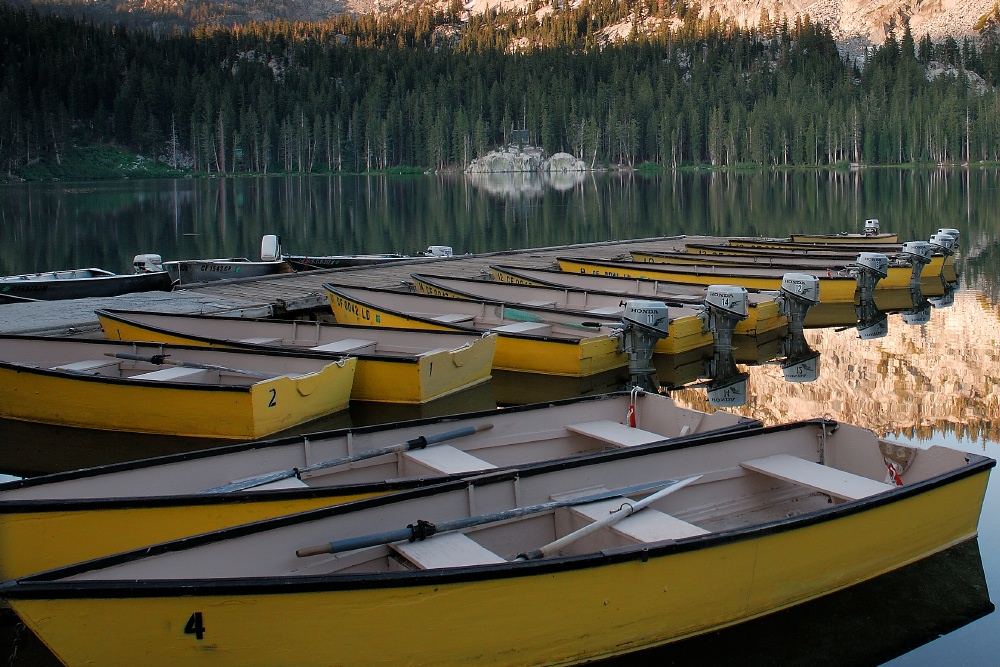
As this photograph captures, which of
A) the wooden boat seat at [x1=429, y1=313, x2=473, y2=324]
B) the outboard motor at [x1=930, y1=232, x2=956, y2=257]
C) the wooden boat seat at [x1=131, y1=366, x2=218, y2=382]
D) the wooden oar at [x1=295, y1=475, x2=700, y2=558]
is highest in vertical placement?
the outboard motor at [x1=930, y1=232, x2=956, y2=257]

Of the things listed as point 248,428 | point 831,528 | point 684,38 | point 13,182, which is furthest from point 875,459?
point 684,38

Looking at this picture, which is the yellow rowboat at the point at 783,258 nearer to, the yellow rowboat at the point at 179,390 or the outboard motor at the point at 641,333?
the outboard motor at the point at 641,333

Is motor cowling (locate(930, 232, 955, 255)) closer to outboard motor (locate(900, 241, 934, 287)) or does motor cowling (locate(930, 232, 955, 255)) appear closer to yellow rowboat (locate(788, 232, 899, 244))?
outboard motor (locate(900, 241, 934, 287))

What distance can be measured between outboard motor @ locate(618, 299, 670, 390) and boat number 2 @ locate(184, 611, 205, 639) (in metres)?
10.3

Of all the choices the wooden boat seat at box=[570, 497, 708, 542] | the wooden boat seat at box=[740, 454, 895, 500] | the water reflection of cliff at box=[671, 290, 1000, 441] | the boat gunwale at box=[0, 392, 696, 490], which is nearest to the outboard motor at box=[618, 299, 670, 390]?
the water reflection of cliff at box=[671, 290, 1000, 441]

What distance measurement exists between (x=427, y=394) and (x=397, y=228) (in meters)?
36.0

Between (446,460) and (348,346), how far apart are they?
21.9 feet

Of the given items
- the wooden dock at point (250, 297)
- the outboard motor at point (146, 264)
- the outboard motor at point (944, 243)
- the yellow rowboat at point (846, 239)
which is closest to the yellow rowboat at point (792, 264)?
the outboard motor at point (944, 243)

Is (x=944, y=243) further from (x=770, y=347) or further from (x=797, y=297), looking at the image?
(x=770, y=347)

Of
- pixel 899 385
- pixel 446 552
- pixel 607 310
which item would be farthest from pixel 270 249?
pixel 446 552

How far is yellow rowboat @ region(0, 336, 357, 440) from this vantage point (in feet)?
37.9

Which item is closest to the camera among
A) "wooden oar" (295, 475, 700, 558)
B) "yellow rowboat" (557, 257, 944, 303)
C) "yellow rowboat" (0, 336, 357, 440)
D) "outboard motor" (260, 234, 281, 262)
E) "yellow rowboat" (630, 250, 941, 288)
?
"wooden oar" (295, 475, 700, 558)

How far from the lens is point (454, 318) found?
16781mm

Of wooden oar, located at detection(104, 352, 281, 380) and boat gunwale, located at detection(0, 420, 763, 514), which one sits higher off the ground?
wooden oar, located at detection(104, 352, 281, 380)
